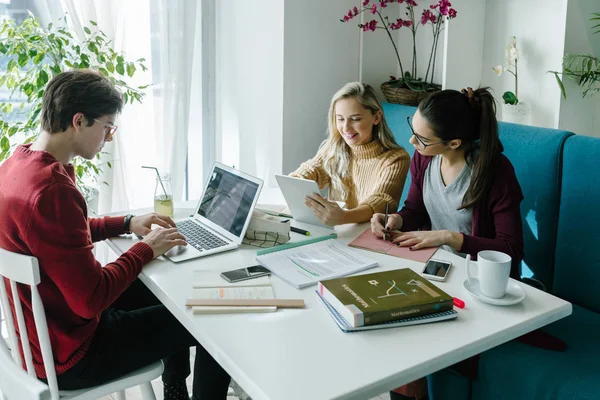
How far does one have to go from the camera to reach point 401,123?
304 cm

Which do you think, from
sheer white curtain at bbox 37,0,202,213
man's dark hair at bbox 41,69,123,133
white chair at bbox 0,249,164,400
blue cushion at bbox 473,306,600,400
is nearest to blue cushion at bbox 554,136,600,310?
blue cushion at bbox 473,306,600,400

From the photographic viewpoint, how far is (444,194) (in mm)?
2121

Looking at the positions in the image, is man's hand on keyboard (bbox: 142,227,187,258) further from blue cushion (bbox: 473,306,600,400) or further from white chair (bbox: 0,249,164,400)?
blue cushion (bbox: 473,306,600,400)

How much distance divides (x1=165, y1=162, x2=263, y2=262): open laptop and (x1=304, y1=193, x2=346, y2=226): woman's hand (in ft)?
0.68

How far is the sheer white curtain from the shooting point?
3.04 metres

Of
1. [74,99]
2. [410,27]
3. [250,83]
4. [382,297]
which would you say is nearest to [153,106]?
[250,83]

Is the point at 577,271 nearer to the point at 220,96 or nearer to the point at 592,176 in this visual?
the point at 592,176

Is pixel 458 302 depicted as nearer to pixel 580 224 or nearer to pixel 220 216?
pixel 220 216

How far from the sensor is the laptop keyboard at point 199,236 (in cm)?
183

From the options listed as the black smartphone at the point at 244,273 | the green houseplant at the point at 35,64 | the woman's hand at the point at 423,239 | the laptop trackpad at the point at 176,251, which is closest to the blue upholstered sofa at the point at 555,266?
the woman's hand at the point at 423,239

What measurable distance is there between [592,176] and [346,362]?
4.51 feet

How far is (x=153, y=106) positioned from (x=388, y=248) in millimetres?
1827

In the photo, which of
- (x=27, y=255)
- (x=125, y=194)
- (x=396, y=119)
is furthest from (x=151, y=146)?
(x=27, y=255)

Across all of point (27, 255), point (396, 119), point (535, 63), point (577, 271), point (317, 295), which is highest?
point (535, 63)
